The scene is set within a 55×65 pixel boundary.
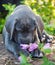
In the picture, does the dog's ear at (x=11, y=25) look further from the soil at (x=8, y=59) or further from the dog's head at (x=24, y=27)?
the soil at (x=8, y=59)

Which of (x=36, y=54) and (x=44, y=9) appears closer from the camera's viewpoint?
(x=36, y=54)

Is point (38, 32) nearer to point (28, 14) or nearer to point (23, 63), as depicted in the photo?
point (28, 14)

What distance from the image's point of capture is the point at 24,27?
14.1 feet

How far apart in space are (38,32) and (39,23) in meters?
0.14

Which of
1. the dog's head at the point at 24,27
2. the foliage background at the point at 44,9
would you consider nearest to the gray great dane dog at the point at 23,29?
the dog's head at the point at 24,27

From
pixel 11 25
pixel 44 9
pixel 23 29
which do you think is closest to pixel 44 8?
pixel 44 9

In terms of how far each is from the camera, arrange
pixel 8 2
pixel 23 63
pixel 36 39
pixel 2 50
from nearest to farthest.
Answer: pixel 23 63 < pixel 36 39 < pixel 2 50 < pixel 8 2

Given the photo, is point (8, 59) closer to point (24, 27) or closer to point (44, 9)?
point (24, 27)

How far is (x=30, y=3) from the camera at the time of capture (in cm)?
763

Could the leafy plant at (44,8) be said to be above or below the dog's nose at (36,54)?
above

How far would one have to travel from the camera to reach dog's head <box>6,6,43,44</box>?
433 cm

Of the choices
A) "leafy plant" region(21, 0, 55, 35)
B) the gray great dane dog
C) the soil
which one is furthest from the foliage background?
the gray great dane dog

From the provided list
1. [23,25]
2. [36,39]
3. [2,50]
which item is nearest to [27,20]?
[23,25]

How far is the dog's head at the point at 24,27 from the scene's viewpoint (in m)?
4.33
